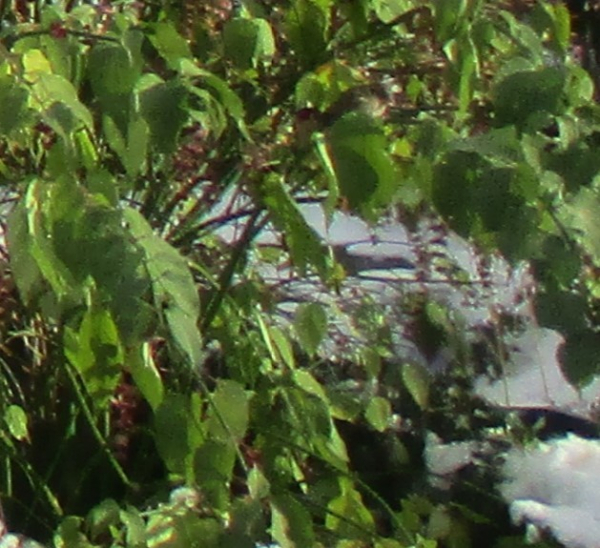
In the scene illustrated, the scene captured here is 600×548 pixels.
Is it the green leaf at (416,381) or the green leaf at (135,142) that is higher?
the green leaf at (135,142)

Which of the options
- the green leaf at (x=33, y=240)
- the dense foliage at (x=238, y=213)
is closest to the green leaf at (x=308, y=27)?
the dense foliage at (x=238, y=213)

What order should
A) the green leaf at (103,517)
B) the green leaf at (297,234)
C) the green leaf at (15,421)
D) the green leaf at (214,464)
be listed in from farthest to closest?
the green leaf at (15,421)
the green leaf at (103,517)
the green leaf at (214,464)
the green leaf at (297,234)

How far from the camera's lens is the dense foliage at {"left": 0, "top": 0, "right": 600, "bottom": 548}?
135 cm

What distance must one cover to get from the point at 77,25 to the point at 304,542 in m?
0.67

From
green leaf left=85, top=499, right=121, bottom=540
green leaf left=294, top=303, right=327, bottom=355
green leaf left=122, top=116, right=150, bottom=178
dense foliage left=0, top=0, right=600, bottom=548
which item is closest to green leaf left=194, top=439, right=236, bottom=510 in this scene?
dense foliage left=0, top=0, right=600, bottom=548

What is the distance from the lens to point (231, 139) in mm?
2006

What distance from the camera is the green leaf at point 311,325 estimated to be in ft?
6.09

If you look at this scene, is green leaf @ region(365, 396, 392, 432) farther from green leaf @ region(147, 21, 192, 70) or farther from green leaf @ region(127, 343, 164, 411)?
green leaf @ region(147, 21, 192, 70)

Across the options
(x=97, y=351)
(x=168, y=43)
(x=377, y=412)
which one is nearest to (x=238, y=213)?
(x=377, y=412)

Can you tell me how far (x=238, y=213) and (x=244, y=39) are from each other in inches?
27.5

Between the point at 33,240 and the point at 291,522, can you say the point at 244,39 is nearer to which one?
the point at 33,240

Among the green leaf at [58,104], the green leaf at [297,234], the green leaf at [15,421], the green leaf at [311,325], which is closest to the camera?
→ the green leaf at [58,104]

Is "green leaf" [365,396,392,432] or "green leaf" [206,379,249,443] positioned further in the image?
"green leaf" [365,396,392,432]

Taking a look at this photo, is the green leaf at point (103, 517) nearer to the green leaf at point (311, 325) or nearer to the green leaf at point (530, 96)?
the green leaf at point (311, 325)
